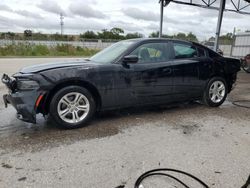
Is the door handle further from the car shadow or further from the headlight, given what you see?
the headlight

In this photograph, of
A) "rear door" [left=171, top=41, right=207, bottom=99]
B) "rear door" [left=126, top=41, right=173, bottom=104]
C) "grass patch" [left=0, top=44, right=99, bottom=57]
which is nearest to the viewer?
"rear door" [left=126, top=41, right=173, bottom=104]

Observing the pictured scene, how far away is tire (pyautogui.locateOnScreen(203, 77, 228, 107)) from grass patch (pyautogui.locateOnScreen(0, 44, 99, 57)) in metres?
20.8

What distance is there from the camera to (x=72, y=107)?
4023mm

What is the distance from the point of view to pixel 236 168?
9.36ft

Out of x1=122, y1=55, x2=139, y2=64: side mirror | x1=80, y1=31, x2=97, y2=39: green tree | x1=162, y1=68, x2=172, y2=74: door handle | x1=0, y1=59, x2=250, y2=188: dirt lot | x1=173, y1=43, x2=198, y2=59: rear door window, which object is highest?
x1=80, y1=31, x2=97, y2=39: green tree

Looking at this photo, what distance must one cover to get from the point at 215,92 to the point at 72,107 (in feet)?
10.9

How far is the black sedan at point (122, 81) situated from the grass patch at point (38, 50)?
67.0 feet

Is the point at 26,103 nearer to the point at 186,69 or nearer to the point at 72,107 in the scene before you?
the point at 72,107

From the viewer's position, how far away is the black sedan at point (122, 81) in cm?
375

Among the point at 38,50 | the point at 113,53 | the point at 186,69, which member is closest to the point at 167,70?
the point at 186,69

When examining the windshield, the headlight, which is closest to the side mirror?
the windshield

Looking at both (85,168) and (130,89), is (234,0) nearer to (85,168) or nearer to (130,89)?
(130,89)

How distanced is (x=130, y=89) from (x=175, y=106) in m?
1.67

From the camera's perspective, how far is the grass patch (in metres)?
22.6
